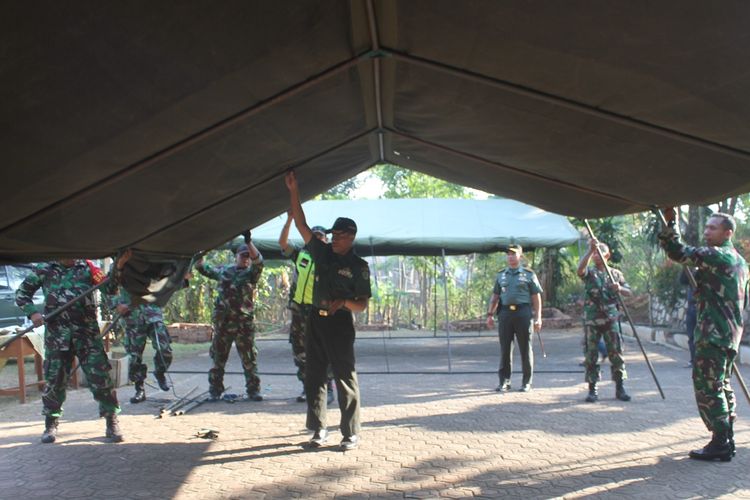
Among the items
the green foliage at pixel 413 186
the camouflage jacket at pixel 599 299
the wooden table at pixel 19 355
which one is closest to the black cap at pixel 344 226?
the camouflage jacket at pixel 599 299

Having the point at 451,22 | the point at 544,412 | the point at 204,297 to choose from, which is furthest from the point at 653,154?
the point at 204,297

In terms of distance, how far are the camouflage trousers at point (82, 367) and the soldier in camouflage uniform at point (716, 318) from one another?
5.08 m

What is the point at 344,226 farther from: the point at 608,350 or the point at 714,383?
the point at 608,350

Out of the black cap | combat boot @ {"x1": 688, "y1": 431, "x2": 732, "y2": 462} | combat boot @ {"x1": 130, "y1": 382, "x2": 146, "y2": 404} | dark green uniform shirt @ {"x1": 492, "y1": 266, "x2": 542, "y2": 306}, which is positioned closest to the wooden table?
combat boot @ {"x1": 130, "y1": 382, "x2": 146, "y2": 404}

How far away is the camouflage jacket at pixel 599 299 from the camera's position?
6977mm

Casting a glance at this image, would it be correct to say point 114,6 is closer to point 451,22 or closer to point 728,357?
point 451,22

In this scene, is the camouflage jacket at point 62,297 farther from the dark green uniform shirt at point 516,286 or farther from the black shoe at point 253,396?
the dark green uniform shirt at point 516,286

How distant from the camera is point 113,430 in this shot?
5.56 m

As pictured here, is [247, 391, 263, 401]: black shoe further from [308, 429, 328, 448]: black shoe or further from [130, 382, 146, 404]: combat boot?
[308, 429, 328, 448]: black shoe

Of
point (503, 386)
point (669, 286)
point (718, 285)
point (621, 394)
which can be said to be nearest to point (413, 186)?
point (669, 286)

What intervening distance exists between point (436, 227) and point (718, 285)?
7.30 metres

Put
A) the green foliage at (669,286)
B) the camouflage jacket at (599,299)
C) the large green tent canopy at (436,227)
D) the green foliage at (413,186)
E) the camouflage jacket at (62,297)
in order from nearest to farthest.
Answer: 1. the camouflage jacket at (62,297)
2. the camouflage jacket at (599,299)
3. the large green tent canopy at (436,227)
4. the green foliage at (669,286)
5. the green foliage at (413,186)

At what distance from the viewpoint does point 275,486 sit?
4.24 metres

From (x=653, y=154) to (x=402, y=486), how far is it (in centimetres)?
281
